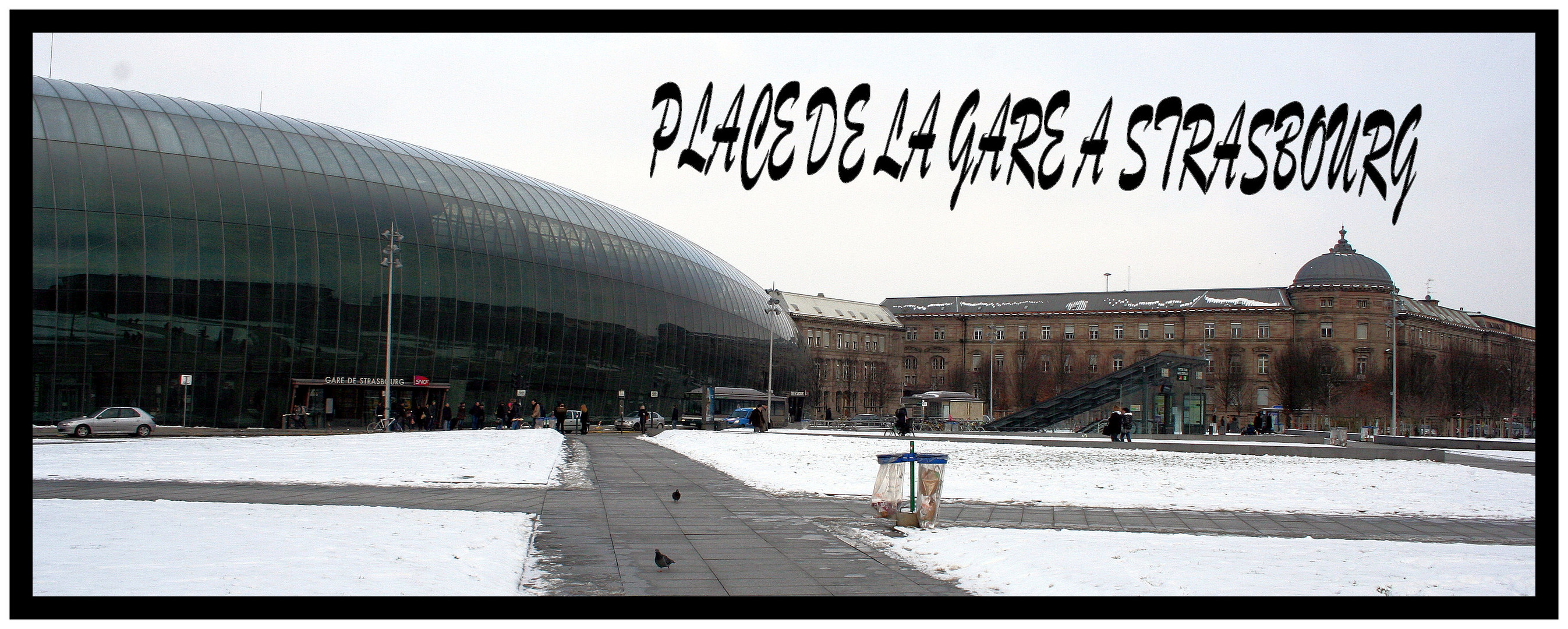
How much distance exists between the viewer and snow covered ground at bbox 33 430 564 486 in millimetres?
18594

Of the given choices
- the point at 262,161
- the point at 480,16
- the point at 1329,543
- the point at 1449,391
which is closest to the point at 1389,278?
the point at 1449,391

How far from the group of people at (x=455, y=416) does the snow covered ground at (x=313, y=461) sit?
635 inches

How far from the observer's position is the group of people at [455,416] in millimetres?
48688

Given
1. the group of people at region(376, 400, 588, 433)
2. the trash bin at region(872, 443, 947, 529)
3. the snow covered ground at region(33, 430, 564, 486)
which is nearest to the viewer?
the trash bin at region(872, 443, 947, 529)

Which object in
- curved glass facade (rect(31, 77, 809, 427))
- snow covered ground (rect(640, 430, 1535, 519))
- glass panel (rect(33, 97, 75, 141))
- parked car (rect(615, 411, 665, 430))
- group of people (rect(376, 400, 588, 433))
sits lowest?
parked car (rect(615, 411, 665, 430))

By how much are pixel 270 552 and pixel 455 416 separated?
180 feet

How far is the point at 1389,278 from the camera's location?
118 metres

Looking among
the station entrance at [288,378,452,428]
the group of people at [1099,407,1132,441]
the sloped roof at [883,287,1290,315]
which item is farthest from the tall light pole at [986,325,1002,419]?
the group of people at [1099,407,1132,441]

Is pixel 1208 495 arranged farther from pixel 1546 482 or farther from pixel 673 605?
pixel 673 605

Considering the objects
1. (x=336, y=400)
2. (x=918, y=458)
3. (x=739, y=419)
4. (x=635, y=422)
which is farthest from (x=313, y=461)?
(x=635, y=422)

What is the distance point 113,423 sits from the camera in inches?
1599

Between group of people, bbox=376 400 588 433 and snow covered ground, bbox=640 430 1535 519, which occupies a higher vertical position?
snow covered ground, bbox=640 430 1535 519

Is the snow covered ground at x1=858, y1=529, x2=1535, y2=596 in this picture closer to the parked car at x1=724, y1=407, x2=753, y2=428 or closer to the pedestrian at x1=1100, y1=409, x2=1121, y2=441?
the pedestrian at x1=1100, y1=409, x2=1121, y2=441

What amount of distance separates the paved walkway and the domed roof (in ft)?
367
